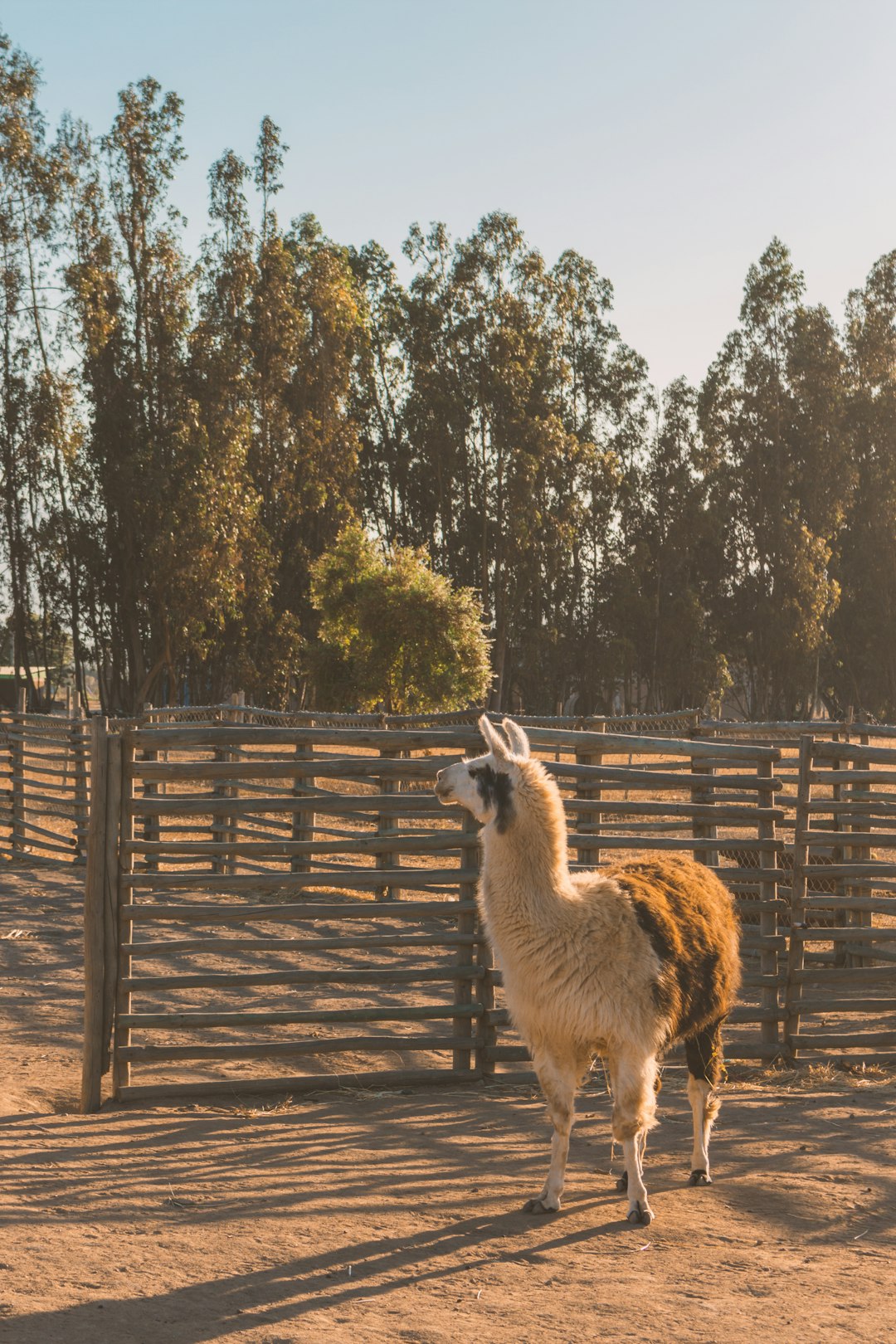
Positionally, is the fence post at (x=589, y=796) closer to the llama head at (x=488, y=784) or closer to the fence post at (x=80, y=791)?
the llama head at (x=488, y=784)

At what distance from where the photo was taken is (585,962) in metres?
4.94

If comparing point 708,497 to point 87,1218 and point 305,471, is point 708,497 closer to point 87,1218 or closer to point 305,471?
point 305,471

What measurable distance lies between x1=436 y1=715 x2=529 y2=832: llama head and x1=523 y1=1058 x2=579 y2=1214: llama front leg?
0.93 metres

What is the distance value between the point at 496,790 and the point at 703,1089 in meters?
1.50

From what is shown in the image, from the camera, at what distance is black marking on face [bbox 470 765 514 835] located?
5078 mm

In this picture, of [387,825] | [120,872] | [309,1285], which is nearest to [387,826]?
[387,825]

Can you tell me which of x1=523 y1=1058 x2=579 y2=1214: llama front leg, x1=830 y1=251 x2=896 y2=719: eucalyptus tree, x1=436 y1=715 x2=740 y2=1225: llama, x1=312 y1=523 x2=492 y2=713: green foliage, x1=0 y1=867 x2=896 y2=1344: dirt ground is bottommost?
x1=0 y1=867 x2=896 y2=1344: dirt ground

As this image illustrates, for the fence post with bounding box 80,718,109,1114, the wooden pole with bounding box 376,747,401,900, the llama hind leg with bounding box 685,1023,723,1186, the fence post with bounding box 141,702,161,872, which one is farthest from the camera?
the fence post with bounding box 141,702,161,872

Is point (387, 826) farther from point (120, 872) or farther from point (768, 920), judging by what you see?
point (120, 872)

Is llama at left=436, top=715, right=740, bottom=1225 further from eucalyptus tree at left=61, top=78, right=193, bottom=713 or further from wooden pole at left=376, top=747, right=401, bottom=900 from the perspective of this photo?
eucalyptus tree at left=61, top=78, right=193, bottom=713

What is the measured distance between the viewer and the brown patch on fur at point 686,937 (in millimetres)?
4996

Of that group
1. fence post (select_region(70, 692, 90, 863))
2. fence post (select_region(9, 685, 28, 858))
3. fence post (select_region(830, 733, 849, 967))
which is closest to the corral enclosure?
fence post (select_region(830, 733, 849, 967))

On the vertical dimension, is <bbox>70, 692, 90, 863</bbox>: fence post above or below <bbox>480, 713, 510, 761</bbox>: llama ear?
below

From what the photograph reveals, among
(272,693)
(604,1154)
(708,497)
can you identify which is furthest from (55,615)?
(604,1154)
